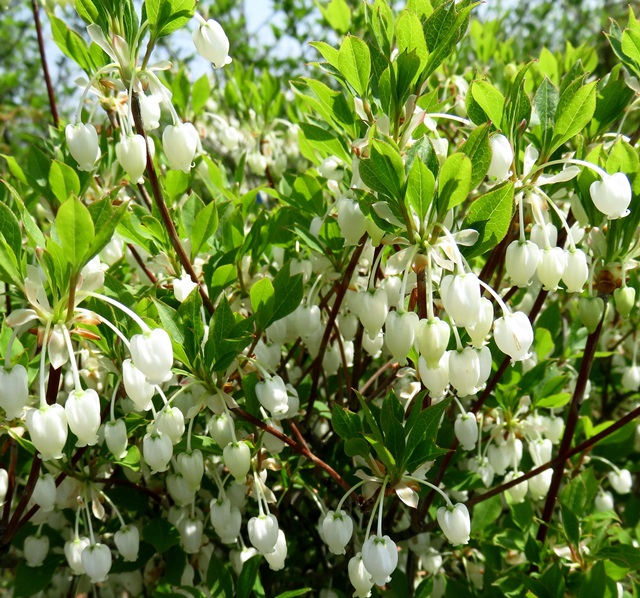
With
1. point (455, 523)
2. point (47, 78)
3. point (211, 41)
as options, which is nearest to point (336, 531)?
point (455, 523)

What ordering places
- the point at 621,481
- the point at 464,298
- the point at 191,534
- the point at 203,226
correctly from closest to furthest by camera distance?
1. the point at 464,298
2. the point at 203,226
3. the point at 191,534
4. the point at 621,481

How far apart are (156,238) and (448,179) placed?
82 centimetres

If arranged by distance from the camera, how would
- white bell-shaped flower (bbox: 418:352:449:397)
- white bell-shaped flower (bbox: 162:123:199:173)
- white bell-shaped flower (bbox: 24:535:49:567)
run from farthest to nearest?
white bell-shaped flower (bbox: 24:535:49:567)
white bell-shaped flower (bbox: 162:123:199:173)
white bell-shaped flower (bbox: 418:352:449:397)

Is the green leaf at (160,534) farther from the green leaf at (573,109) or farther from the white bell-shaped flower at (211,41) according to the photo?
the green leaf at (573,109)

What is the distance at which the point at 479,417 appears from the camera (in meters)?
2.19

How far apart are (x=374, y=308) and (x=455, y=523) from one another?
0.50m

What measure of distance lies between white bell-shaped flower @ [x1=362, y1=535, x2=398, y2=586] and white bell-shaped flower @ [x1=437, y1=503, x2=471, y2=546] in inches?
5.9

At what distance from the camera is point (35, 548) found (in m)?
2.08

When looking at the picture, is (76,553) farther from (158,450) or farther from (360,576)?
(360,576)

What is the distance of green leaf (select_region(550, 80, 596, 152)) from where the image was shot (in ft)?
5.07

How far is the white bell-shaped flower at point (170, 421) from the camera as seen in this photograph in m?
1.60

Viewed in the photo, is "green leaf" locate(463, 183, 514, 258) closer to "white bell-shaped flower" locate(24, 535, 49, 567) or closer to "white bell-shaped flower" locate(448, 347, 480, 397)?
"white bell-shaped flower" locate(448, 347, 480, 397)

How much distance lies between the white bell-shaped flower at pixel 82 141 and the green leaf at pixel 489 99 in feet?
2.82

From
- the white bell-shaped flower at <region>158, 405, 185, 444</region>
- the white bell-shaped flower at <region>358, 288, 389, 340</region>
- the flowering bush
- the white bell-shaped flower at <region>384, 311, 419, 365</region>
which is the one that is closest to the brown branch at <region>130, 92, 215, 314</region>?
the flowering bush
